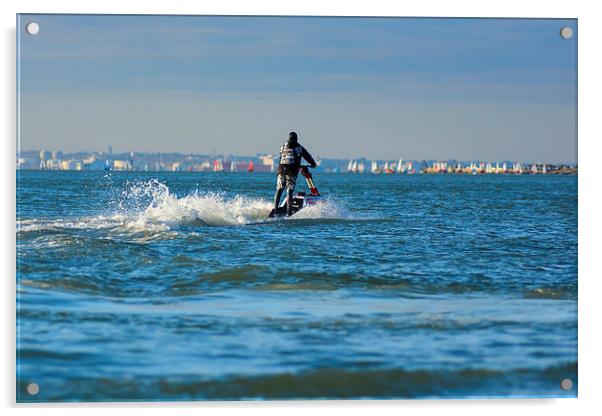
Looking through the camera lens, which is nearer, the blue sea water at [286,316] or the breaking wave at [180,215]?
the blue sea water at [286,316]

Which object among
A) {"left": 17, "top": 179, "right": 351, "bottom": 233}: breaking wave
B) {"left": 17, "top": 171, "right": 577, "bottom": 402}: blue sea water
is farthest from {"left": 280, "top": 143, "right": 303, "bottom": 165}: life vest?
{"left": 17, "top": 171, "right": 577, "bottom": 402}: blue sea water

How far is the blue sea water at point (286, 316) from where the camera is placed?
7.50m

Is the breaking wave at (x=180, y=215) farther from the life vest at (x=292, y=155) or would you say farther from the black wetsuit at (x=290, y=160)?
the life vest at (x=292, y=155)

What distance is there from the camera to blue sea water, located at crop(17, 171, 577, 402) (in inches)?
295

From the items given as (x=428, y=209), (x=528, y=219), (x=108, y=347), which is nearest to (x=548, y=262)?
(x=108, y=347)

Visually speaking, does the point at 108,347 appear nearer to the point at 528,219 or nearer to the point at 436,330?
the point at 436,330

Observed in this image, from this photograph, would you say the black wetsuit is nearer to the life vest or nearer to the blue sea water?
the life vest

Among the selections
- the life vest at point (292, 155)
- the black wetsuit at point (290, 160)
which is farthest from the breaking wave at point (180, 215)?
the life vest at point (292, 155)

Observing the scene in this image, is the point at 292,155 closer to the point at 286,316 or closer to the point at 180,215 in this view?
the point at 180,215

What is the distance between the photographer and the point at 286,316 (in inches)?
363

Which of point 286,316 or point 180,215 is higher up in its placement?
point 180,215

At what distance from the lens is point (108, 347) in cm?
802

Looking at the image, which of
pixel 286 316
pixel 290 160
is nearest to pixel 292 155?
pixel 290 160

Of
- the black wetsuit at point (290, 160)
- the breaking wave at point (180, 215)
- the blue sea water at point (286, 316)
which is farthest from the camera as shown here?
the black wetsuit at point (290, 160)
